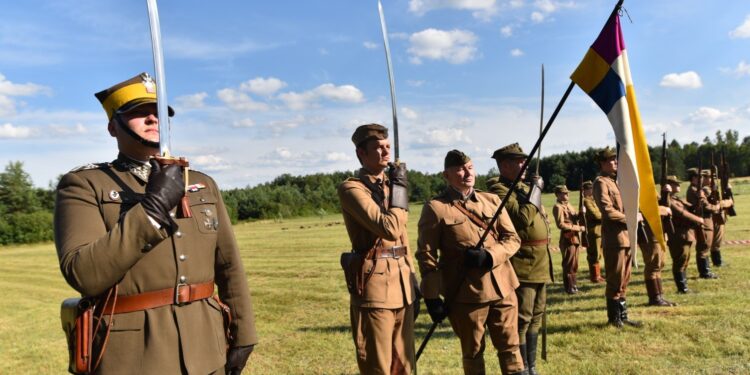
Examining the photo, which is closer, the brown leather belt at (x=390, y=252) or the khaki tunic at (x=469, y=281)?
the brown leather belt at (x=390, y=252)

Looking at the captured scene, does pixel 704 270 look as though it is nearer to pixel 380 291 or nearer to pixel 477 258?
pixel 477 258

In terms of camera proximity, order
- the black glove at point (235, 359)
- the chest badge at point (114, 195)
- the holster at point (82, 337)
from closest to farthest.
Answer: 1. the holster at point (82, 337)
2. the chest badge at point (114, 195)
3. the black glove at point (235, 359)

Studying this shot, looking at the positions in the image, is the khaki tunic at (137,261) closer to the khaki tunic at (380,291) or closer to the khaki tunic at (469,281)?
the khaki tunic at (380,291)

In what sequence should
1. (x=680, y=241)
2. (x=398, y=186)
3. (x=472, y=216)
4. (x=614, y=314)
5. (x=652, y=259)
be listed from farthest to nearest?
(x=680, y=241)
(x=652, y=259)
(x=614, y=314)
(x=472, y=216)
(x=398, y=186)

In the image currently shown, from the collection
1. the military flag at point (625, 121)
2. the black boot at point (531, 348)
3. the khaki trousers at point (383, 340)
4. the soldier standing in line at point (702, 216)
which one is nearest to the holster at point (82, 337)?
the khaki trousers at point (383, 340)

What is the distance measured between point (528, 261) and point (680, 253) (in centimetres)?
518

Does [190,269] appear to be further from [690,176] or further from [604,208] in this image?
[690,176]

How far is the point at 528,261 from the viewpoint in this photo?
5.38 meters

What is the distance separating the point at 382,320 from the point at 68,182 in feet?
7.21

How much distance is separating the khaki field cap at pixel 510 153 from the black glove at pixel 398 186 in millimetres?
2067

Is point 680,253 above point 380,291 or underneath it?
underneath

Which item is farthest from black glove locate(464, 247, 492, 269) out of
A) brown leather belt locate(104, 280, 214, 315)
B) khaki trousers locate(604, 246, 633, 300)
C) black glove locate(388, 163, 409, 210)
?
khaki trousers locate(604, 246, 633, 300)

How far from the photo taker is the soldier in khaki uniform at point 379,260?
3598 mm

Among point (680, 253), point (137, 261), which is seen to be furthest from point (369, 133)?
point (680, 253)
